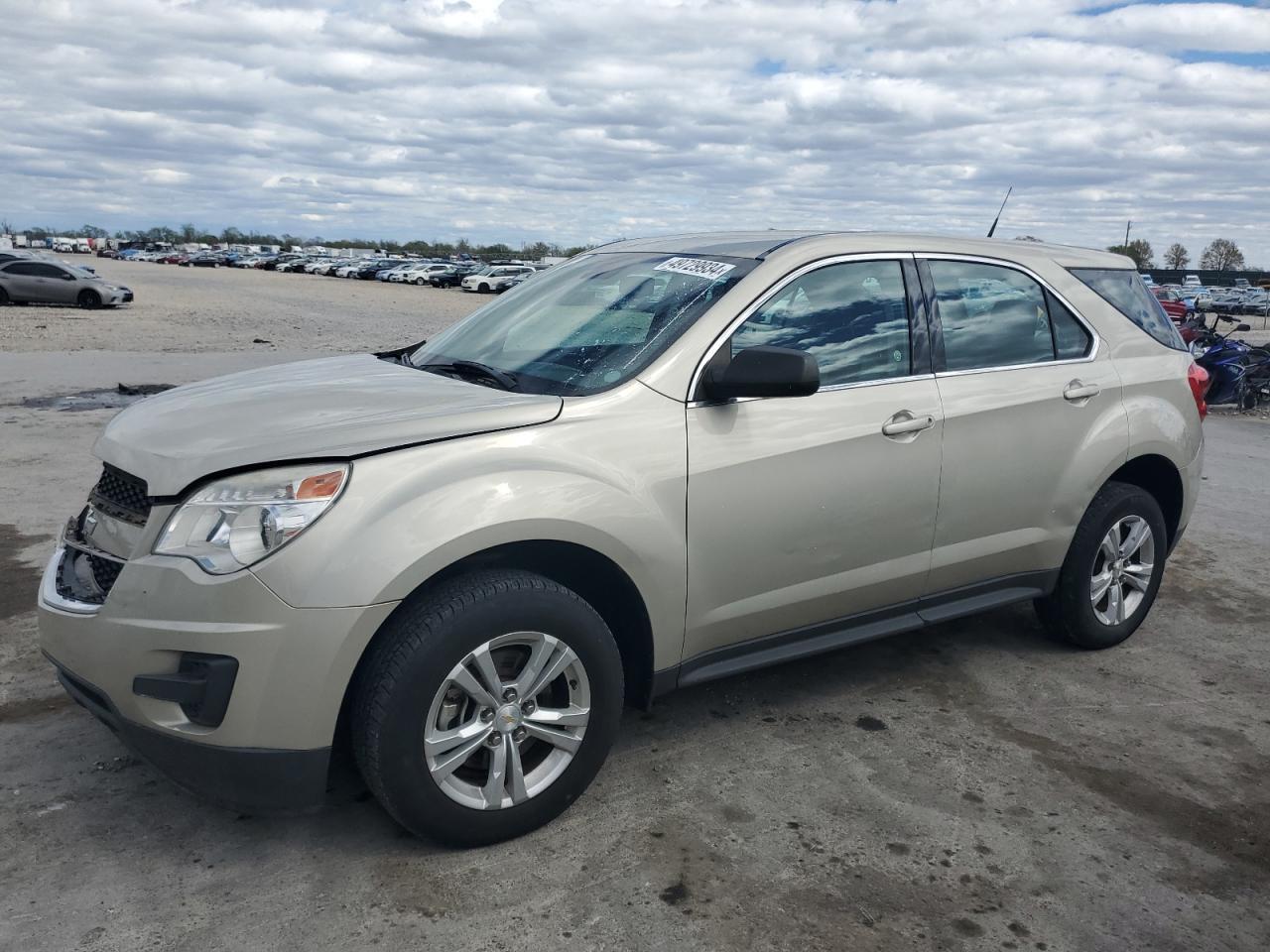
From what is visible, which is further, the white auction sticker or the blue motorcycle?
the blue motorcycle

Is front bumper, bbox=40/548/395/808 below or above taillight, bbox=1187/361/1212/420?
below

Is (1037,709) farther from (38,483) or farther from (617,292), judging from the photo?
(38,483)

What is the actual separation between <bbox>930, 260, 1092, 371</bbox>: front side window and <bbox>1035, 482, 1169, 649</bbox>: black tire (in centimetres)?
69

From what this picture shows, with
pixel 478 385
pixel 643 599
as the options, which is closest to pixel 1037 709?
pixel 643 599

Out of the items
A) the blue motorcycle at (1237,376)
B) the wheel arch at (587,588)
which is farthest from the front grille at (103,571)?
the blue motorcycle at (1237,376)

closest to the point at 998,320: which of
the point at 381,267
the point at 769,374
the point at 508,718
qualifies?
the point at 769,374

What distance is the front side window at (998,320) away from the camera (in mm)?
4320

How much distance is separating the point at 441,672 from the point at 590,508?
2.14ft

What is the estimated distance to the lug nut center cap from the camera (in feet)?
10.3

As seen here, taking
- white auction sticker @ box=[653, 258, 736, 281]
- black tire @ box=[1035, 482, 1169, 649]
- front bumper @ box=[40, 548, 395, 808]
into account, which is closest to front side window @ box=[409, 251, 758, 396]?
white auction sticker @ box=[653, 258, 736, 281]

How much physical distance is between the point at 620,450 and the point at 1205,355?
14.1 m

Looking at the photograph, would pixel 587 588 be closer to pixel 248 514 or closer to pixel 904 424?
pixel 248 514

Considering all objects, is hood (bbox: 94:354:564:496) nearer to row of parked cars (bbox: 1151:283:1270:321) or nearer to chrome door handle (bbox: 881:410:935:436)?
chrome door handle (bbox: 881:410:935:436)

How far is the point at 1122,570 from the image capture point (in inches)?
196
